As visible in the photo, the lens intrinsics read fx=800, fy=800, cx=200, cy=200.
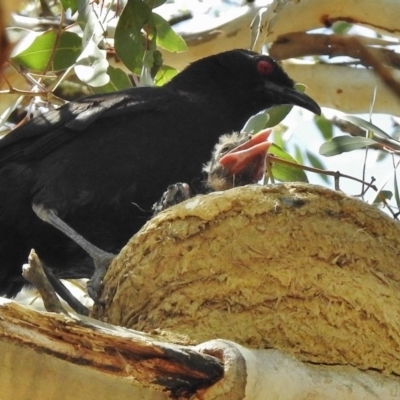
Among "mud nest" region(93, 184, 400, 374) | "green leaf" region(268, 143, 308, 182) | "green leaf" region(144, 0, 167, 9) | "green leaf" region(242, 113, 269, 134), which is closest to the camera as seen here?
"mud nest" region(93, 184, 400, 374)

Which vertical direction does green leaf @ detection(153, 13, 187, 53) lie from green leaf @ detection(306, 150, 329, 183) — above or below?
above

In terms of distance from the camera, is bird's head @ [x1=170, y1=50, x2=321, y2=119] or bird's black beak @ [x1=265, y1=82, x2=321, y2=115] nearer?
bird's black beak @ [x1=265, y1=82, x2=321, y2=115]

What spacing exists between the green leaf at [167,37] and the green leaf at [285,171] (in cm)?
107

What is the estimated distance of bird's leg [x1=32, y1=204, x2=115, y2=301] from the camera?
399 centimetres

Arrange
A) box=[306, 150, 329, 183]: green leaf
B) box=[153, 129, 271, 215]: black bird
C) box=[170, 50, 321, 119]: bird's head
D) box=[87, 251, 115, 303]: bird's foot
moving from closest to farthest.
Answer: box=[87, 251, 115, 303]: bird's foot → box=[153, 129, 271, 215]: black bird → box=[170, 50, 321, 119]: bird's head → box=[306, 150, 329, 183]: green leaf

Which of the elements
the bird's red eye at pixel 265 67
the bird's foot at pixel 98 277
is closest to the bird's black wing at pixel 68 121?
the bird's foot at pixel 98 277

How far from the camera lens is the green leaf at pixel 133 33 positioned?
4.30m

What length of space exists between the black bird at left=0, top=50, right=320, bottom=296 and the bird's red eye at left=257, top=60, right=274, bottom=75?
680mm

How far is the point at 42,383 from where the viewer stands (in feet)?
6.77

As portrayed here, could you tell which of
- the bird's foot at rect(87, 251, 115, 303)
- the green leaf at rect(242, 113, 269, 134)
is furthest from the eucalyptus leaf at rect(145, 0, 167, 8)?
the bird's foot at rect(87, 251, 115, 303)

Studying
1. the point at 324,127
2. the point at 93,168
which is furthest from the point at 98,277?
the point at 324,127

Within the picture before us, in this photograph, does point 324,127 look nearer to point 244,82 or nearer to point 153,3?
point 244,82

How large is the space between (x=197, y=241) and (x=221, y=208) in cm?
17

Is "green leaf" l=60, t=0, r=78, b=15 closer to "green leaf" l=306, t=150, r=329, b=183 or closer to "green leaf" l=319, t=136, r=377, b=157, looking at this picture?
"green leaf" l=319, t=136, r=377, b=157
